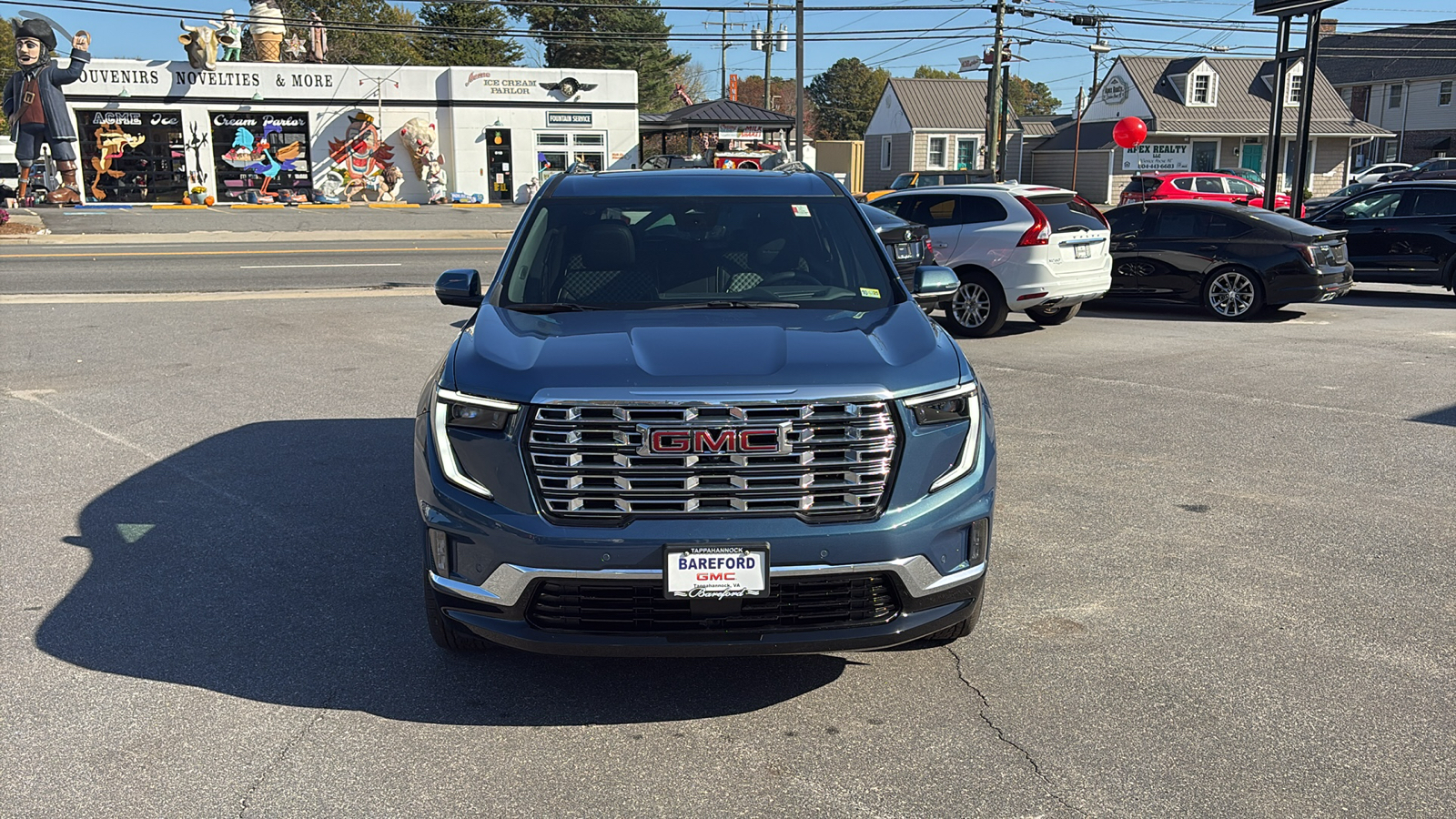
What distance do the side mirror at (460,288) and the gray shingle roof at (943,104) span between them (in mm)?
54669

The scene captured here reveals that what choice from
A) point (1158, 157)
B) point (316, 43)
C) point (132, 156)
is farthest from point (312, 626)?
point (1158, 157)

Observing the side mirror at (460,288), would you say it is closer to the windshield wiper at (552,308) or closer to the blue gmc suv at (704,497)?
the windshield wiper at (552,308)

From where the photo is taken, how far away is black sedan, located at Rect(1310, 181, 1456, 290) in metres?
15.3

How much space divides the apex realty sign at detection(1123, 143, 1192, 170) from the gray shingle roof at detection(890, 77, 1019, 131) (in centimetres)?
822

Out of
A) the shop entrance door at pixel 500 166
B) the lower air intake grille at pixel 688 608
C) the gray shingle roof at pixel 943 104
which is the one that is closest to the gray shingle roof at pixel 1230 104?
the gray shingle roof at pixel 943 104

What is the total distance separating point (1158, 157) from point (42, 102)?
146 feet

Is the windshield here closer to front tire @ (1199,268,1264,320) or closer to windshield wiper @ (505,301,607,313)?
windshield wiper @ (505,301,607,313)

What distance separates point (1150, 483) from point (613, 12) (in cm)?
7162

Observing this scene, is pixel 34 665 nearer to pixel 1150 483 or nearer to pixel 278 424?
pixel 278 424

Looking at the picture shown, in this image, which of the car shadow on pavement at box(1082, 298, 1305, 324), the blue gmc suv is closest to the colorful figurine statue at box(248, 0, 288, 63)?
the car shadow on pavement at box(1082, 298, 1305, 324)

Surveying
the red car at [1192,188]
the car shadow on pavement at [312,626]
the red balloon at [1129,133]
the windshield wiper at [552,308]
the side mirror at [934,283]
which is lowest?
the car shadow on pavement at [312,626]

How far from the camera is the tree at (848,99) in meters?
109

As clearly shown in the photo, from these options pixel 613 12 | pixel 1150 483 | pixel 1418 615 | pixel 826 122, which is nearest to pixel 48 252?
pixel 1150 483

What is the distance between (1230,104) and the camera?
5328 cm
